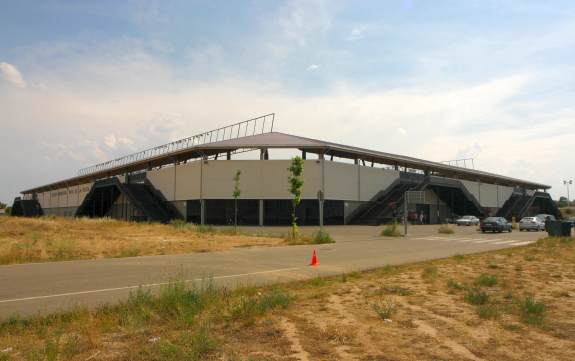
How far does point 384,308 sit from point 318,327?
1543 mm

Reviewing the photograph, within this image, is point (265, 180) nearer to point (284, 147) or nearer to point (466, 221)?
point (284, 147)

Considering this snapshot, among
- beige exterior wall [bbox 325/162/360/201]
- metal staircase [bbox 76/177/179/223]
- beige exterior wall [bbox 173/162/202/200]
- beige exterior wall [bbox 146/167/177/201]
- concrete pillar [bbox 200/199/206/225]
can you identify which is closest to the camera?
concrete pillar [bbox 200/199/206/225]

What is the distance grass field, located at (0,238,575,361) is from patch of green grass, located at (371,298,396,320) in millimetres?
26

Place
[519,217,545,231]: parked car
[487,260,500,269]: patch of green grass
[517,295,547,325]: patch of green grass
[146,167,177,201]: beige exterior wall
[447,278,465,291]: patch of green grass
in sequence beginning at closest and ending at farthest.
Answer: [517,295,547,325]: patch of green grass → [447,278,465,291]: patch of green grass → [487,260,500,269]: patch of green grass → [519,217,545,231]: parked car → [146,167,177,201]: beige exterior wall

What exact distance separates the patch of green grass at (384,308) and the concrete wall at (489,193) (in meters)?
77.1

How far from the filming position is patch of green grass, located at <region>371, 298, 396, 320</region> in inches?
297

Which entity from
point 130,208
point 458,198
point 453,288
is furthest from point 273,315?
point 458,198

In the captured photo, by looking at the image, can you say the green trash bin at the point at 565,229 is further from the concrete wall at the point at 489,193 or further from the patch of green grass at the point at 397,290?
the concrete wall at the point at 489,193


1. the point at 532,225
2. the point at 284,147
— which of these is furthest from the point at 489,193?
the point at 284,147

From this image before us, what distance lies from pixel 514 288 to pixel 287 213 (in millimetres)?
46563

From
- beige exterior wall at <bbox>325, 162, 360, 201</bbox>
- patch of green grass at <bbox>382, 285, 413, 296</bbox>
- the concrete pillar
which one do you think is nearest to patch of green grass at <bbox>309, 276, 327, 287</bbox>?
patch of green grass at <bbox>382, 285, 413, 296</bbox>

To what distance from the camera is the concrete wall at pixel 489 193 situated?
271ft

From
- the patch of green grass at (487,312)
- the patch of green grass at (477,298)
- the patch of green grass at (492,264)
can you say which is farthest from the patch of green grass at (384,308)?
the patch of green grass at (492,264)

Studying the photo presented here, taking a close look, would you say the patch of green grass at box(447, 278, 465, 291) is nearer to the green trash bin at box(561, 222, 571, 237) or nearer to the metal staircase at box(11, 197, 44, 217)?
the green trash bin at box(561, 222, 571, 237)
